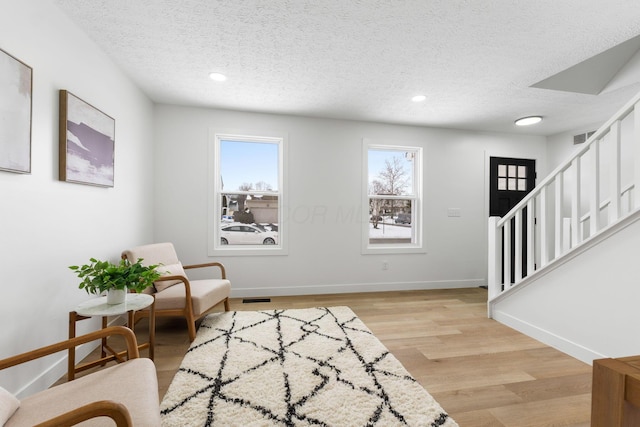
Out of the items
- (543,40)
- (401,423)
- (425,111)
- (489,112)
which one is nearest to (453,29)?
(543,40)

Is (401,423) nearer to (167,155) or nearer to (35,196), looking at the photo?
(35,196)

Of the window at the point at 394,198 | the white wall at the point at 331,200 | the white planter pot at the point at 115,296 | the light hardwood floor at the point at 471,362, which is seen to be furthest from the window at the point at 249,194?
the white planter pot at the point at 115,296

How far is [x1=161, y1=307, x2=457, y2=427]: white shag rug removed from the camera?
1.49m

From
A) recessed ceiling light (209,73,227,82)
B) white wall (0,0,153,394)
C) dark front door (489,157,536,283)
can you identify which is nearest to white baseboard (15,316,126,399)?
white wall (0,0,153,394)

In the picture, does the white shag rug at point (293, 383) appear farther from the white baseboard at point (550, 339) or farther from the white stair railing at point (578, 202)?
the white stair railing at point (578, 202)

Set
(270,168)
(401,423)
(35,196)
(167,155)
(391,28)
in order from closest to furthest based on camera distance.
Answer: (401,423)
(35,196)
(391,28)
(167,155)
(270,168)

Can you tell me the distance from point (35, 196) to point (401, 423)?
93.4 inches

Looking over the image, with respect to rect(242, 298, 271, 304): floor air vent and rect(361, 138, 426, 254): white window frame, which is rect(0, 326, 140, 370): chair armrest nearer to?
rect(242, 298, 271, 304): floor air vent

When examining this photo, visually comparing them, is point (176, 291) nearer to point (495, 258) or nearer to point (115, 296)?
point (115, 296)

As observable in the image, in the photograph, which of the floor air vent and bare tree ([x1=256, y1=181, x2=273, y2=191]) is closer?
the floor air vent

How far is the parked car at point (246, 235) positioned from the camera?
3.79 meters

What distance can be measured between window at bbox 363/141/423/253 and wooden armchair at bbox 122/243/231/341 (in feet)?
7.41

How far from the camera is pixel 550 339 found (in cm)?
240

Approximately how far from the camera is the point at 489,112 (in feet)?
11.8
